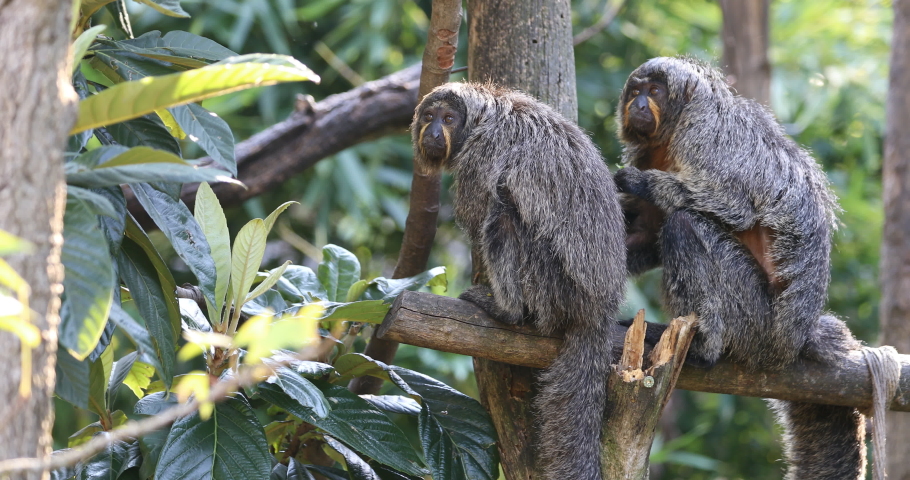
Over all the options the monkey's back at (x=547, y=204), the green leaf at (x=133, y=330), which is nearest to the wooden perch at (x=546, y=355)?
the monkey's back at (x=547, y=204)

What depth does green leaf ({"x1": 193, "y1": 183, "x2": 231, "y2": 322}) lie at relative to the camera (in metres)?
2.88

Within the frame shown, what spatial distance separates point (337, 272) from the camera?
384cm

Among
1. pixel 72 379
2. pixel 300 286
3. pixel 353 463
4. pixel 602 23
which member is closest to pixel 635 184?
pixel 300 286

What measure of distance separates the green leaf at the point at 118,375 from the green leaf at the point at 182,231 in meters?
0.60

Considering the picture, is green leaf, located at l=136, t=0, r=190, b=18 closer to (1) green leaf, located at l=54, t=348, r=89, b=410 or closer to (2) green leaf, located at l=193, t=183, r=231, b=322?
(2) green leaf, located at l=193, t=183, r=231, b=322

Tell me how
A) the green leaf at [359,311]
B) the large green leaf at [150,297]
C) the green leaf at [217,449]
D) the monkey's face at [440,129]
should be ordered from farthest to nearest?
the monkey's face at [440,129], the green leaf at [359,311], the green leaf at [217,449], the large green leaf at [150,297]

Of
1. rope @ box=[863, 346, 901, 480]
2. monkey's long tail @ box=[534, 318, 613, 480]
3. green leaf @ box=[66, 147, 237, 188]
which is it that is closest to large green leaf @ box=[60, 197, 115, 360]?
green leaf @ box=[66, 147, 237, 188]

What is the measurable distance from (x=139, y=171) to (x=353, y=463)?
72.8 inches

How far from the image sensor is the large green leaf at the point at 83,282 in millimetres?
1669

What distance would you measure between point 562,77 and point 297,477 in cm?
231

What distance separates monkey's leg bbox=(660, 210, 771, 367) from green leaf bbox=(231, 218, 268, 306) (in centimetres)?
185

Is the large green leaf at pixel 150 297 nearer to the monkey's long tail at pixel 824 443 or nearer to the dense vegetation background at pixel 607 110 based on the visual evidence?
the monkey's long tail at pixel 824 443

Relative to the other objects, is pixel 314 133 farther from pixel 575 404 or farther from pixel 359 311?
pixel 575 404

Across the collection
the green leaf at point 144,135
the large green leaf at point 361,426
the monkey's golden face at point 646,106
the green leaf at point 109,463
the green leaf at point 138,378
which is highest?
the monkey's golden face at point 646,106
